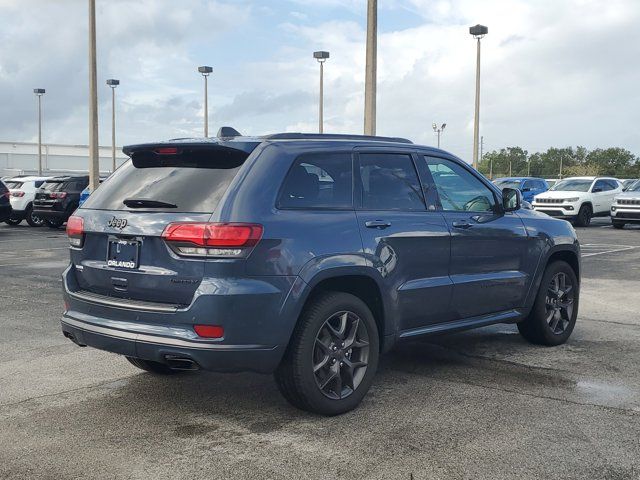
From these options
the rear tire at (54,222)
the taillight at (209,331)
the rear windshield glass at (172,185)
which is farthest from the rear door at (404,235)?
the rear tire at (54,222)

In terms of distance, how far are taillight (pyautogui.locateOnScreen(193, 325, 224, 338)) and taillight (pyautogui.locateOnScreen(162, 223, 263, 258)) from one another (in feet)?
1.33

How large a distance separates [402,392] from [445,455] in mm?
1262

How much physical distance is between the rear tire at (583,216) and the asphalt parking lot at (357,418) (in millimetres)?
19594

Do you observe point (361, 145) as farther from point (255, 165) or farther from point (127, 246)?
point (127, 246)

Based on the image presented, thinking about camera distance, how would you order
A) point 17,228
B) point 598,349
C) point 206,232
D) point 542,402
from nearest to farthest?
point 206,232, point 542,402, point 598,349, point 17,228

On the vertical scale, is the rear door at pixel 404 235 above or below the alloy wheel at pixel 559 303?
above

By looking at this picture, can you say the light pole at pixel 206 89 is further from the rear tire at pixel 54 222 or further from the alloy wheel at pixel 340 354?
the alloy wheel at pixel 340 354

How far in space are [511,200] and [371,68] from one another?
12453 millimetres

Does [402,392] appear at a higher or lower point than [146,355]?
lower

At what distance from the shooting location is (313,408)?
4.86 meters

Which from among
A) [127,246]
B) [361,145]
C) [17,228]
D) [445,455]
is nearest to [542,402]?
[445,455]

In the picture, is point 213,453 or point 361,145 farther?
point 361,145

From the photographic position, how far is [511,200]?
6.51 metres

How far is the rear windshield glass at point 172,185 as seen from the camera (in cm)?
469
